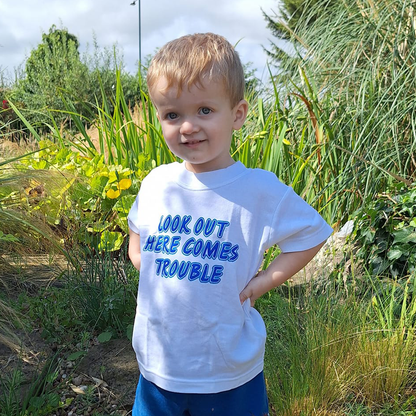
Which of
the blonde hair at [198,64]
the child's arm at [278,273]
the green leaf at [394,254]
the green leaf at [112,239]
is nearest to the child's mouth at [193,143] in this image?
the blonde hair at [198,64]

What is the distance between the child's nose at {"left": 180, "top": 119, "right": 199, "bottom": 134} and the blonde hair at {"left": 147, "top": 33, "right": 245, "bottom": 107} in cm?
8

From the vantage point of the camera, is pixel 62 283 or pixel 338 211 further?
pixel 338 211

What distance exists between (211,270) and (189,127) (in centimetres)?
36

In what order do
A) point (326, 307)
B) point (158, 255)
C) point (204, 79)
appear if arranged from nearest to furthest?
point (204, 79)
point (158, 255)
point (326, 307)

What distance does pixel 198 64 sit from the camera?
1.23m

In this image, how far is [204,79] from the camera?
1237 millimetres

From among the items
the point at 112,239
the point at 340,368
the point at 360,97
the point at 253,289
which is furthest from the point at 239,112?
the point at 360,97

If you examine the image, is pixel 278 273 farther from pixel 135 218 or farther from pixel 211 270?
pixel 135 218

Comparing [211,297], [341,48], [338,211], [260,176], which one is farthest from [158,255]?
[341,48]

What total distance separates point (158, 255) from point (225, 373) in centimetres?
34

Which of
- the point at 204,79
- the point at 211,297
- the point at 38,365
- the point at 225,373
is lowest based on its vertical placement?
the point at 38,365

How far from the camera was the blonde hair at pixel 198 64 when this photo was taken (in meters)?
1.23

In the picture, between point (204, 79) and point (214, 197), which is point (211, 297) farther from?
point (204, 79)

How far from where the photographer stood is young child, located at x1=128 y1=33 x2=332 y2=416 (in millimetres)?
1263
